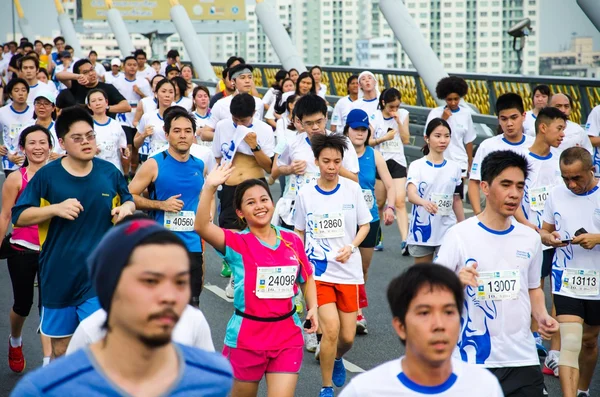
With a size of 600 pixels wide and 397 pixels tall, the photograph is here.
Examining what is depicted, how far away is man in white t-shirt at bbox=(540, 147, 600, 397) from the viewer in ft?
22.2

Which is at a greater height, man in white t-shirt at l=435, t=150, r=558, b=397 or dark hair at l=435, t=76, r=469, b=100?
dark hair at l=435, t=76, r=469, b=100

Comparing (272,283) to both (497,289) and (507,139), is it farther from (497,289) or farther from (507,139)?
(507,139)

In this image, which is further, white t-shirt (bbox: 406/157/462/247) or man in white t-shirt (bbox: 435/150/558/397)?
white t-shirt (bbox: 406/157/462/247)

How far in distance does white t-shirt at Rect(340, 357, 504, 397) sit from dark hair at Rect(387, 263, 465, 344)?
15cm

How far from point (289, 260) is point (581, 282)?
2.06 m

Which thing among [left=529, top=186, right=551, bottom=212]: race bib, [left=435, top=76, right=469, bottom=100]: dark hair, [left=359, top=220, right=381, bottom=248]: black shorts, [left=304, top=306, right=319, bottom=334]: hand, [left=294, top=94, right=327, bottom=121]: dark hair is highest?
[left=435, top=76, right=469, bottom=100]: dark hair

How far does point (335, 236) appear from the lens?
7504 mm

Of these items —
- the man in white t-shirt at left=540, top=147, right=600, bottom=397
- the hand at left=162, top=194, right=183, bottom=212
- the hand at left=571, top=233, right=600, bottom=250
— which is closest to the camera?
the hand at left=571, top=233, right=600, bottom=250

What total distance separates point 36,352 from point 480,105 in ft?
37.0

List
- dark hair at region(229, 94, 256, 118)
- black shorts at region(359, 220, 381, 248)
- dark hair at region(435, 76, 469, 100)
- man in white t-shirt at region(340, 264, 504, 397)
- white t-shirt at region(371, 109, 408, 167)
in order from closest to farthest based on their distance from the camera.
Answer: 1. man in white t-shirt at region(340, 264, 504, 397)
2. black shorts at region(359, 220, 381, 248)
3. dark hair at region(229, 94, 256, 118)
4. dark hair at region(435, 76, 469, 100)
5. white t-shirt at region(371, 109, 408, 167)

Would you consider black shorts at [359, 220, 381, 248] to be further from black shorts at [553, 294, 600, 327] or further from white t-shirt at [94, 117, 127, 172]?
white t-shirt at [94, 117, 127, 172]

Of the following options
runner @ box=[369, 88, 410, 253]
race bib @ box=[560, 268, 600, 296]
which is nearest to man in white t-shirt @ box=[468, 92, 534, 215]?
race bib @ box=[560, 268, 600, 296]

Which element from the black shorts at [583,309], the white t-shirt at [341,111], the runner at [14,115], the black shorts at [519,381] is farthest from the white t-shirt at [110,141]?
the black shorts at [519,381]

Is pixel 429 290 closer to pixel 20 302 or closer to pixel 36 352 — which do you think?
pixel 20 302
